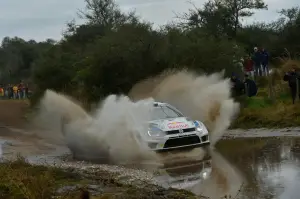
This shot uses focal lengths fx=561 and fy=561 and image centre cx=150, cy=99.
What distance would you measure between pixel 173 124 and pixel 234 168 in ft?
9.61

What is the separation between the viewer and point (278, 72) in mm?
29188

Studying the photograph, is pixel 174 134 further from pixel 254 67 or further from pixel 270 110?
pixel 254 67

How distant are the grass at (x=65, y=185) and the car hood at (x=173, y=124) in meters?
3.15

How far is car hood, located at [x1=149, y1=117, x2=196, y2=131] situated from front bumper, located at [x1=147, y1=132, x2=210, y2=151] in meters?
0.29

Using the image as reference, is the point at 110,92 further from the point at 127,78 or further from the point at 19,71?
the point at 19,71

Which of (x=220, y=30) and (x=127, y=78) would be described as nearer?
(x=127, y=78)

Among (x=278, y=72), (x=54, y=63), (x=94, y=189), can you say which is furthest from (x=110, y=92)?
(x=94, y=189)

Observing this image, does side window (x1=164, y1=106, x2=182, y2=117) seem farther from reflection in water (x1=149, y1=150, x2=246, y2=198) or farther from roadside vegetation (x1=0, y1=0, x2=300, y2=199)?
roadside vegetation (x1=0, y1=0, x2=300, y2=199)

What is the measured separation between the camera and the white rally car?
14.1 m

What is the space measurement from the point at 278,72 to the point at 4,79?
7005 centimetres

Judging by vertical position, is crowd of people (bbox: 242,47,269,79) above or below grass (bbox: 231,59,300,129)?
above

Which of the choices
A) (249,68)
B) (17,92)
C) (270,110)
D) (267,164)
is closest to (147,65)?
(249,68)

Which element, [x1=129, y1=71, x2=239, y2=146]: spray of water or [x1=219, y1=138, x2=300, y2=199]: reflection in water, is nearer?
[x1=219, y1=138, x2=300, y2=199]: reflection in water

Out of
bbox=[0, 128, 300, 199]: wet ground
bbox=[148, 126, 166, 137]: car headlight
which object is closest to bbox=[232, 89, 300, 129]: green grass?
bbox=[0, 128, 300, 199]: wet ground
